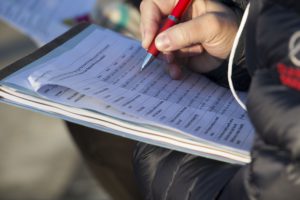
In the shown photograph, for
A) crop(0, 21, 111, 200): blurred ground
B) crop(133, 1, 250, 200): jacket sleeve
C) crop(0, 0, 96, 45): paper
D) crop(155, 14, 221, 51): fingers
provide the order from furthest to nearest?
crop(0, 21, 111, 200): blurred ground → crop(0, 0, 96, 45): paper → crop(155, 14, 221, 51): fingers → crop(133, 1, 250, 200): jacket sleeve

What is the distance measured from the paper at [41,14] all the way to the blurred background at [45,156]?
0.08 feet

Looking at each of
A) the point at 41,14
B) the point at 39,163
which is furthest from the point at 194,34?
the point at 39,163

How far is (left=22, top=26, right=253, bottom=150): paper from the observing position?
725 millimetres

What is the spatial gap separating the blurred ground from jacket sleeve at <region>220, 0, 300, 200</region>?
3.71ft

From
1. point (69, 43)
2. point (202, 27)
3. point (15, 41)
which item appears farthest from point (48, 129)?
point (202, 27)

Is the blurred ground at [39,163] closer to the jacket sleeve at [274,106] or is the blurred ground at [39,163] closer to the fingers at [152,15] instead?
the fingers at [152,15]

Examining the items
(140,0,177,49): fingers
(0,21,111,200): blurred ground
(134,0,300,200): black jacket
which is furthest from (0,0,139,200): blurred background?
(134,0,300,200): black jacket

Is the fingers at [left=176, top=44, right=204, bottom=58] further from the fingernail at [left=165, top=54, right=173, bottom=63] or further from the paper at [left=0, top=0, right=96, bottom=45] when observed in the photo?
the paper at [left=0, top=0, right=96, bottom=45]

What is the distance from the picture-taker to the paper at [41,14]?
1.56 metres

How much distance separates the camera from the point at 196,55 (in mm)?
965

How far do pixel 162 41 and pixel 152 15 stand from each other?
4.1 inches

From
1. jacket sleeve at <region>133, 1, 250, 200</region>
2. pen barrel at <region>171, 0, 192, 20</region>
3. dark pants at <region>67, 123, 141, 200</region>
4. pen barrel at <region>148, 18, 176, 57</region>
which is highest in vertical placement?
pen barrel at <region>171, 0, 192, 20</region>

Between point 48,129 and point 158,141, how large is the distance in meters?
1.43

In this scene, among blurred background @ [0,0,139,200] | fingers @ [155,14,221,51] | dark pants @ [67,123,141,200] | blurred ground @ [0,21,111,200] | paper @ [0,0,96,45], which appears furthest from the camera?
blurred ground @ [0,21,111,200]
